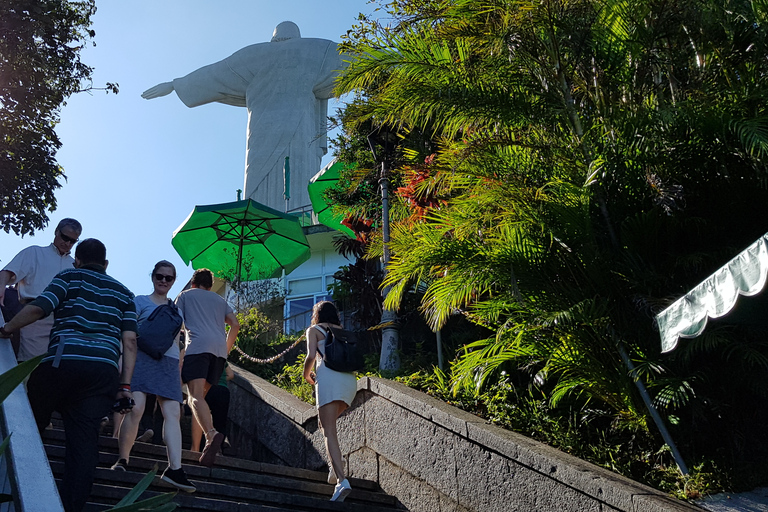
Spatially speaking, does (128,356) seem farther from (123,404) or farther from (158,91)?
(158,91)

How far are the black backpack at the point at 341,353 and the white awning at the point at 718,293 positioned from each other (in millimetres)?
2881

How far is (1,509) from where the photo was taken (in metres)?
3.29

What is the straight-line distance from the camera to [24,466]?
3295 millimetres

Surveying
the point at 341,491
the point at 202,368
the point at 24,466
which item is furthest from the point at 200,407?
the point at 24,466

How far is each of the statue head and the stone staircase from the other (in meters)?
28.1

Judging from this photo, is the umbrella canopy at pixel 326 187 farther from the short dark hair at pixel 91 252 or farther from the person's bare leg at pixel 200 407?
the short dark hair at pixel 91 252

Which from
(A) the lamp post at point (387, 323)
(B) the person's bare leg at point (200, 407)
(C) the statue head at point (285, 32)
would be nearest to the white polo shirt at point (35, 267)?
(B) the person's bare leg at point (200, 407)

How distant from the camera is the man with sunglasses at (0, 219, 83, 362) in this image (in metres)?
6.38

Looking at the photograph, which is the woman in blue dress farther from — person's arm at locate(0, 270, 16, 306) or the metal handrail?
the metal handrail

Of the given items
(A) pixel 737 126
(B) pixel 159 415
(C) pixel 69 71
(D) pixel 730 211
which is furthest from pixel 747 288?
(C) pixel 69 71

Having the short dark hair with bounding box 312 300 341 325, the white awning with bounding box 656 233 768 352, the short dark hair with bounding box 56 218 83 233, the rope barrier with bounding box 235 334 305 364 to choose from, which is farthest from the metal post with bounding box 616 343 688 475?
the rope barrier with bounding box 235 334 305 364

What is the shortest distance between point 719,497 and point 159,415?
5912 millimetres

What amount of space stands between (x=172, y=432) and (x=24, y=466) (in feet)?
7.24

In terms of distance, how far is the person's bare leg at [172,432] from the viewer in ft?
17.7
